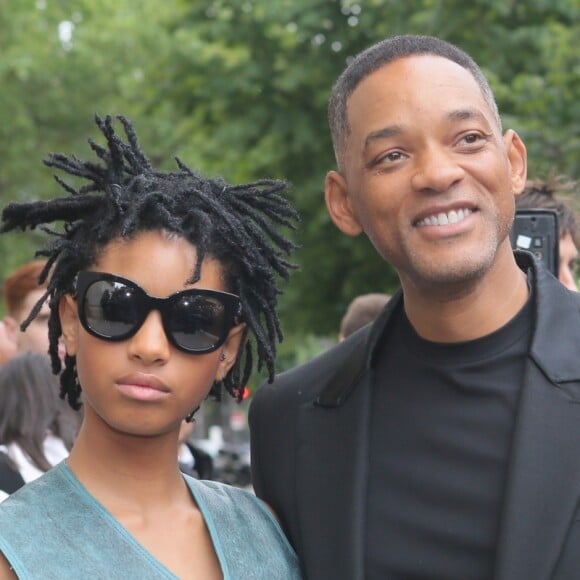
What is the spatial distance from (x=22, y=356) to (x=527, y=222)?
233 centimetres

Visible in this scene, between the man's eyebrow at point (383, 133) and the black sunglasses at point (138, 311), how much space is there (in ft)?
1.91

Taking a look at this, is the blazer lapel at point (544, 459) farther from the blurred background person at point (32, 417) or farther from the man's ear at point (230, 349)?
the blurred background person at point (32, 417)

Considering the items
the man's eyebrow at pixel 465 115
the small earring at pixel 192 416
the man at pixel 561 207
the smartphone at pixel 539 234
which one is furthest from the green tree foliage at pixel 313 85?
the small earring at pixel 192 416

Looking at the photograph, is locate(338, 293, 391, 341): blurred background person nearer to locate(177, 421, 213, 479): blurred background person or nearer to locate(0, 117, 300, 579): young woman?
locate(177, 421, 213, 479): blurred background person

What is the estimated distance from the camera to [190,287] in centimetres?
277

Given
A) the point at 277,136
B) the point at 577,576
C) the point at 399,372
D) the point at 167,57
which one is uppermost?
the point at 167,57

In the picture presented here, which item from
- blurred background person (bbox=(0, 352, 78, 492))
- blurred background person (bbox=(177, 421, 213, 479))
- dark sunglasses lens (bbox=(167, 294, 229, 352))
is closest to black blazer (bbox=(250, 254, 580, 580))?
dark sunglasses lens (bbox=(167, 294, 229, 352))

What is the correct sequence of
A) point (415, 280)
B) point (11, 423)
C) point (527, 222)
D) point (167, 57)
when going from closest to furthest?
point (415, 280) → point (527, 222) → point (11, 423) → point (167, 57)

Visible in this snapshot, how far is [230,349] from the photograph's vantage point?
118 inches

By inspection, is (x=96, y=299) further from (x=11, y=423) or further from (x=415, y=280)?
(x=11, y=423)

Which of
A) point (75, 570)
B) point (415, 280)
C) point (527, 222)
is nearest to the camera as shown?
point (75, 570)

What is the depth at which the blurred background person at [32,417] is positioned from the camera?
15.9ft

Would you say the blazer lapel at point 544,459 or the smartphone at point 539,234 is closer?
the blazer lapel at point 544,459

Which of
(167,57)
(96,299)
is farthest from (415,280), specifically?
(167,57)
